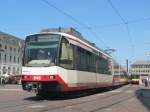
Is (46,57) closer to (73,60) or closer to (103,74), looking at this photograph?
(73,60)

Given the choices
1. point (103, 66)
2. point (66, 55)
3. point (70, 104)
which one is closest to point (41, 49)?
point (66, 55)

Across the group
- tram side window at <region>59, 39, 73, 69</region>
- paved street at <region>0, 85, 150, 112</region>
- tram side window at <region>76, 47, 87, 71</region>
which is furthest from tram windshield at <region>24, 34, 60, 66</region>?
tram side window at <region>76, 47, 87, 71</region>

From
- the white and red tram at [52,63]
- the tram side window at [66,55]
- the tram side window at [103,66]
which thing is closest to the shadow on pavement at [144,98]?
the tram side window at [103,66]

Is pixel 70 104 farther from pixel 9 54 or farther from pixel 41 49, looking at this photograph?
pixel 9 54

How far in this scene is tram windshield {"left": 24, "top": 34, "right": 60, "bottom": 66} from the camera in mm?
22750

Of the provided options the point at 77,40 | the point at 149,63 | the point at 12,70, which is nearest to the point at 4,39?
the point at 12,70

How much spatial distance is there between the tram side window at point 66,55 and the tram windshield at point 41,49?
17.2 inches

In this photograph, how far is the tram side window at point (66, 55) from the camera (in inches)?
910

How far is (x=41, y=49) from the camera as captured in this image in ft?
76.0

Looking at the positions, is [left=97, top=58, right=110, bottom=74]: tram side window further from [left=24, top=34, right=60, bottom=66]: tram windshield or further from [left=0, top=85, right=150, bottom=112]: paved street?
[left=24, top=34, right=60, bottom=66]: tram windshield

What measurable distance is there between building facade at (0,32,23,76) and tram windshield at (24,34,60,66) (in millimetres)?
94466

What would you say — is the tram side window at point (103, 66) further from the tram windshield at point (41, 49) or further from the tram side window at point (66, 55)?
the tram windshield at point (41, 49)

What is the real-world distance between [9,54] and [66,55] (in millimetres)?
103238

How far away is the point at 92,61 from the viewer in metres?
30.0
